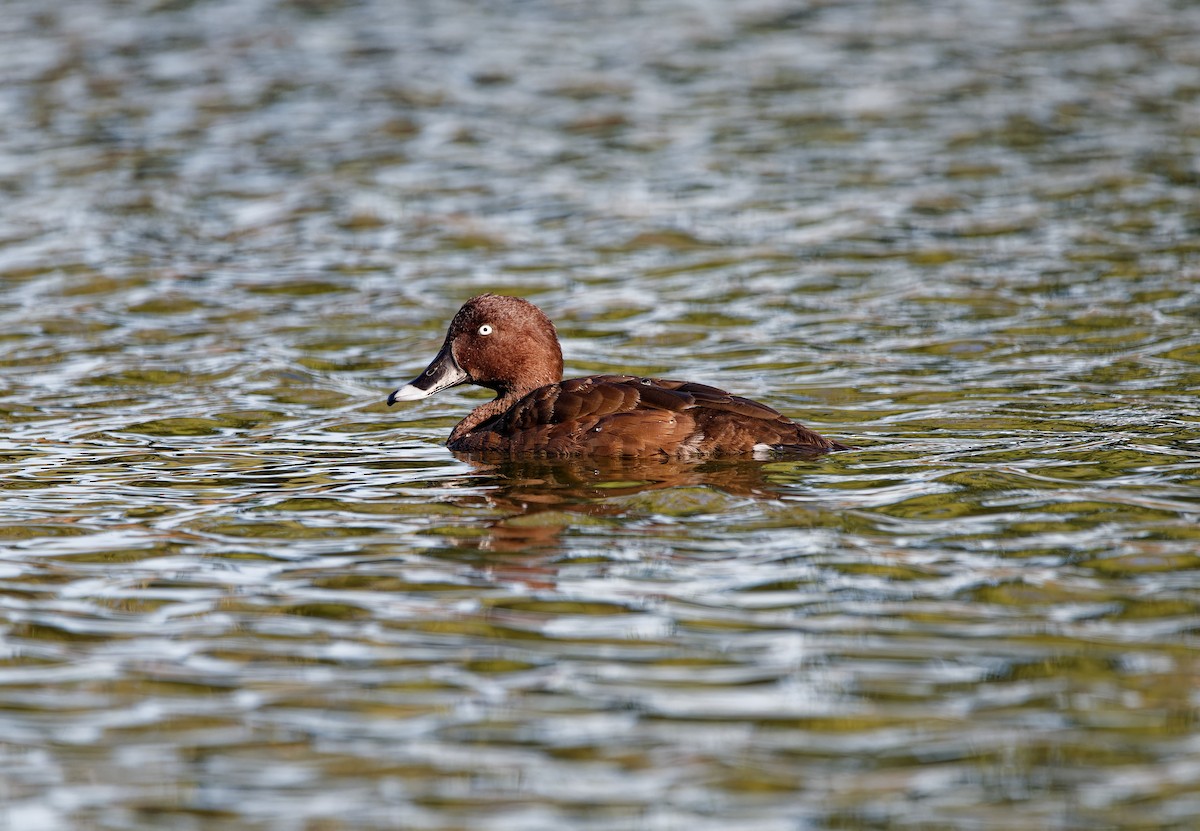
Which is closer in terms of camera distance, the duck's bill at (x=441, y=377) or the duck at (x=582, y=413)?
the duck at (x=582, y=413)

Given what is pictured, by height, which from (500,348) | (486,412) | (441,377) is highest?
(500,348)

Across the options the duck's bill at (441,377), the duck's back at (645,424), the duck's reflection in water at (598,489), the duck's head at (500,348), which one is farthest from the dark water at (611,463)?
the duck's head at (500,348)

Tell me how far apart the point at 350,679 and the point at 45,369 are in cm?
712

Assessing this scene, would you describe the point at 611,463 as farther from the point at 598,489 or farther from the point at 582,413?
the point at 598,489

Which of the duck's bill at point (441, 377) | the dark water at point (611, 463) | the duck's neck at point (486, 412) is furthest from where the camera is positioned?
the duck's bill at point (441, 377)

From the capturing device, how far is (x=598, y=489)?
8.70 m

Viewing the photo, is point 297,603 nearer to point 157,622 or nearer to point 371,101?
point 157,622

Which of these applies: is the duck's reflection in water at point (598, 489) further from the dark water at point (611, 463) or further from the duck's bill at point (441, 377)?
the duck's bill at point (441, 377)

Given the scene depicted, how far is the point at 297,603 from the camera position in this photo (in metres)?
7.00

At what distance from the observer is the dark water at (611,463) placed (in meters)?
5.54

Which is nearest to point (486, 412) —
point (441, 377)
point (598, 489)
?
point (441, 377)

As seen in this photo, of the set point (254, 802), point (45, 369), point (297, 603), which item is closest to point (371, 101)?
point (45, 369)

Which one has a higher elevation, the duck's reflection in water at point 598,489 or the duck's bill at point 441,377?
the duck's bill at point 441,377

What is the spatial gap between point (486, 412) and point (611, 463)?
1338 mm
